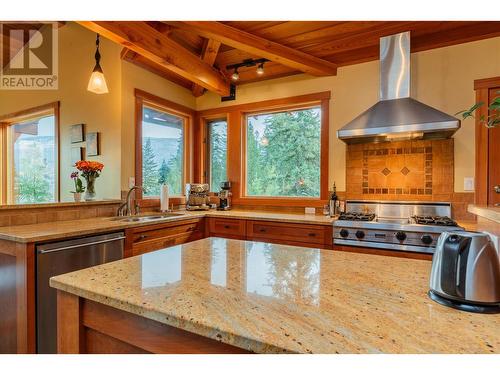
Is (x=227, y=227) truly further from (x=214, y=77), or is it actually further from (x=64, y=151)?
(x=64, y=151)

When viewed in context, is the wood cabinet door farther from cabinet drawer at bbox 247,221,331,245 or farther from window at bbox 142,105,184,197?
window at bbox 142,105,184,197

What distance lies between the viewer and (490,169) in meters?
2.39

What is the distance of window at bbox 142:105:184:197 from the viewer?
3163 millimetres

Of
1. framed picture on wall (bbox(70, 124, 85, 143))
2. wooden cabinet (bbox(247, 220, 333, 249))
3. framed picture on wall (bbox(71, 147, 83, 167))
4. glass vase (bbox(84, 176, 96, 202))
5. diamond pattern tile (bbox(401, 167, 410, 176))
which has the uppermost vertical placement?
framed picture on wall (bbox(70, 124, 85, 143))

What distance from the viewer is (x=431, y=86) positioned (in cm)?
261

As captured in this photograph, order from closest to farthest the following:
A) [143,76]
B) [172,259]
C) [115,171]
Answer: [172,259] → [115,171] → [143,76]

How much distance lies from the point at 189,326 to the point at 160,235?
1991 mm

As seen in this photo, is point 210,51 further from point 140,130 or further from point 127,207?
point 127,207

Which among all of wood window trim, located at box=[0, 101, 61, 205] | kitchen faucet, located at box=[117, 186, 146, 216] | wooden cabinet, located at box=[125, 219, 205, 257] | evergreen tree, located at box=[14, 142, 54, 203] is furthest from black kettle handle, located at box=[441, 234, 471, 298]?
evergreen tree, located at box=[14, 142, 54, 203]

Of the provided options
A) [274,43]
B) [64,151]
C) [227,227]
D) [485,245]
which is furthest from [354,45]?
[64,151]

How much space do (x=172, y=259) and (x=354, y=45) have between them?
269 centimetres

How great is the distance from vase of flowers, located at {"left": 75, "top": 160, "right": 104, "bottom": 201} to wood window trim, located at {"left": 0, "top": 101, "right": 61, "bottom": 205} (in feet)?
3.43

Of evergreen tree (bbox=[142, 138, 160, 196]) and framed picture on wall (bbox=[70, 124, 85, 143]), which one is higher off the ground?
framed picture on wall (bbox=[70, 124, 85, 143])
